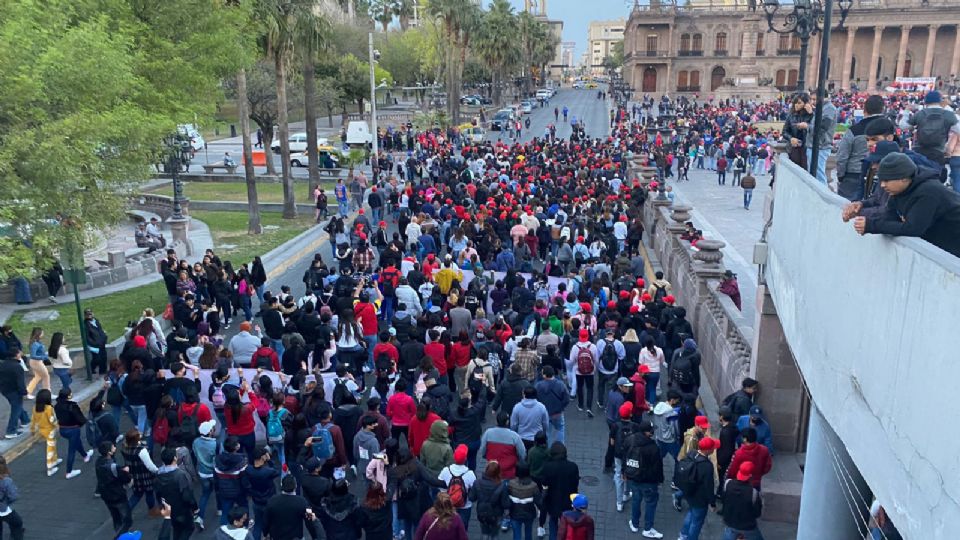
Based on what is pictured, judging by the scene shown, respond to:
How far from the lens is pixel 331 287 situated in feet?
51.0

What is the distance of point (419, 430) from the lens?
9289mm

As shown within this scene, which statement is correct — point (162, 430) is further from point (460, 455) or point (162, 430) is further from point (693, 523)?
point (693, 523)

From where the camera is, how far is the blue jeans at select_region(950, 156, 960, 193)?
28.6 ft

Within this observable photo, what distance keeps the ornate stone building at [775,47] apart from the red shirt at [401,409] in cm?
7970

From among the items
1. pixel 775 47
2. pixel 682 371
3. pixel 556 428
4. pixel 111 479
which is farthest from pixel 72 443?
pixel 775 47

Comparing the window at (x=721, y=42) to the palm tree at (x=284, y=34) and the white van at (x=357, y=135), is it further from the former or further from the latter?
the palm tree at (x=284, y=34)

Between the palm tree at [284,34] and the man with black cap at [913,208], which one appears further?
the palm tree at [284,34]

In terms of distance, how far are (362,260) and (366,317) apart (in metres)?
3.70

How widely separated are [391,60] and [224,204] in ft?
174

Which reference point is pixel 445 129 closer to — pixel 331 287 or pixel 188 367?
pixel 331 287

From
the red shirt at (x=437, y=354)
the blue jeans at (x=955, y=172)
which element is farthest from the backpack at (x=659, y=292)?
the blue jeans at (x=955, y=172)

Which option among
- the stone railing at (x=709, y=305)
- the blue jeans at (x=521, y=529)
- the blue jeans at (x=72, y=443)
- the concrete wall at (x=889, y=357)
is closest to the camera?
the concrete wall at (x=889, y=357)

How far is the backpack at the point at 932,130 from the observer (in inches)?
309

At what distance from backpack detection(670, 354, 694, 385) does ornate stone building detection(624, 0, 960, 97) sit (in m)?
77.4
